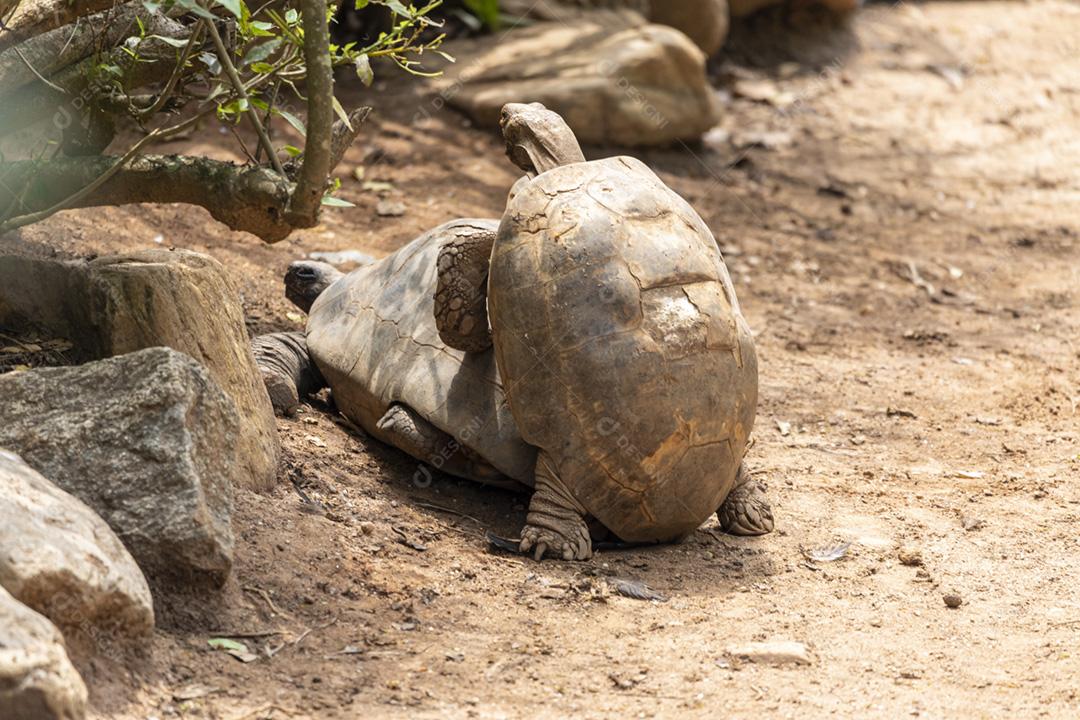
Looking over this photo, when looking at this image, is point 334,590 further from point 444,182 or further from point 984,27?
point 984,27

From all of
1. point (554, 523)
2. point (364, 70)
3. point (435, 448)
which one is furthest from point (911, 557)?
point (364, 70)

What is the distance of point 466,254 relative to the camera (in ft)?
13.9

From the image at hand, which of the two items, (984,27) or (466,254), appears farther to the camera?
(984,27)

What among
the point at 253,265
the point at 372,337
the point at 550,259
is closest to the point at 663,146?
the point at 253,265

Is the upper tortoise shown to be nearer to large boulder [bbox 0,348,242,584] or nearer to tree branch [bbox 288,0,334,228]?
tree branch [bbox 288,0,334,228]

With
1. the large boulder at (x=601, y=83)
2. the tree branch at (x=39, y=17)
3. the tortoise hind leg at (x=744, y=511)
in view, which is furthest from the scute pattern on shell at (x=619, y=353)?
the large boulder at (x=601, y=83)

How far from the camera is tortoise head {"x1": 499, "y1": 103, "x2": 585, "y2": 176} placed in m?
4.50

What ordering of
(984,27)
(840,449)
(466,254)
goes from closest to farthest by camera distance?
(466,254)
(840,449)
(984,27)

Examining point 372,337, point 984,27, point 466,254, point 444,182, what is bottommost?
point 984,27

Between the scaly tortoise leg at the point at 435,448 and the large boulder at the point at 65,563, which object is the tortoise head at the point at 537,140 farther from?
the large boulder at the point at 65,563

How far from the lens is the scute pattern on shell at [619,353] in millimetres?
3887

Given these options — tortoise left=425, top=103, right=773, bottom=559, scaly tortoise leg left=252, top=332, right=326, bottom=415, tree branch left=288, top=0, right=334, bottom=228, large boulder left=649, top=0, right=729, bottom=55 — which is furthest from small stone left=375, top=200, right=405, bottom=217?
large boulder left=649, top=0, right=729, bottom=55

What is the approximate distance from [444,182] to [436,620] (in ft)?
15.6

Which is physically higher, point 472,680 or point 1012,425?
point 472,680
